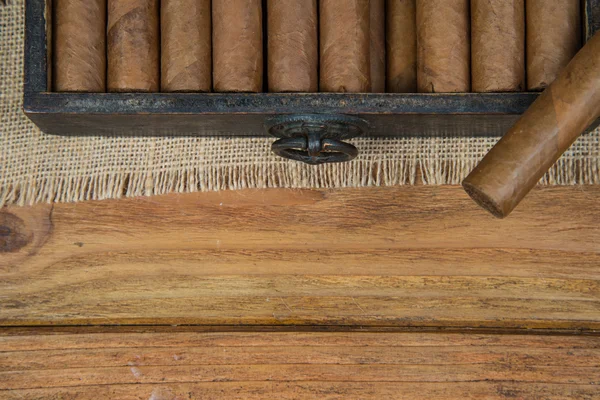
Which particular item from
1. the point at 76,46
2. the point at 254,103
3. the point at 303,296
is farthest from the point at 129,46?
the point at 303,296

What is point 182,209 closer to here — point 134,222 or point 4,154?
point 134,222

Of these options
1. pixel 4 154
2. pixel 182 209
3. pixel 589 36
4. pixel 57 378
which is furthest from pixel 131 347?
pixel 589 36

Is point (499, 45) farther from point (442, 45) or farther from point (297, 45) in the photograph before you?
point (297, 45)

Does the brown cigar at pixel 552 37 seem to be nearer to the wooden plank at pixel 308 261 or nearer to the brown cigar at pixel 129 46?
the wooden plank at pixel 308 261

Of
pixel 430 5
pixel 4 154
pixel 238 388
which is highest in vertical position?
pixel 430 5

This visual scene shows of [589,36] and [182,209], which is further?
Answer: [182,209]

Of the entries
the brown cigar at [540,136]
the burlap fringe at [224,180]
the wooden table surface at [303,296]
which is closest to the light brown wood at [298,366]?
the wooden table surface at [303,296]

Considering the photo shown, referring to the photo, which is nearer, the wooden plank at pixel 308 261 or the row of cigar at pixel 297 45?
the row of cigar at pixel 297 45
